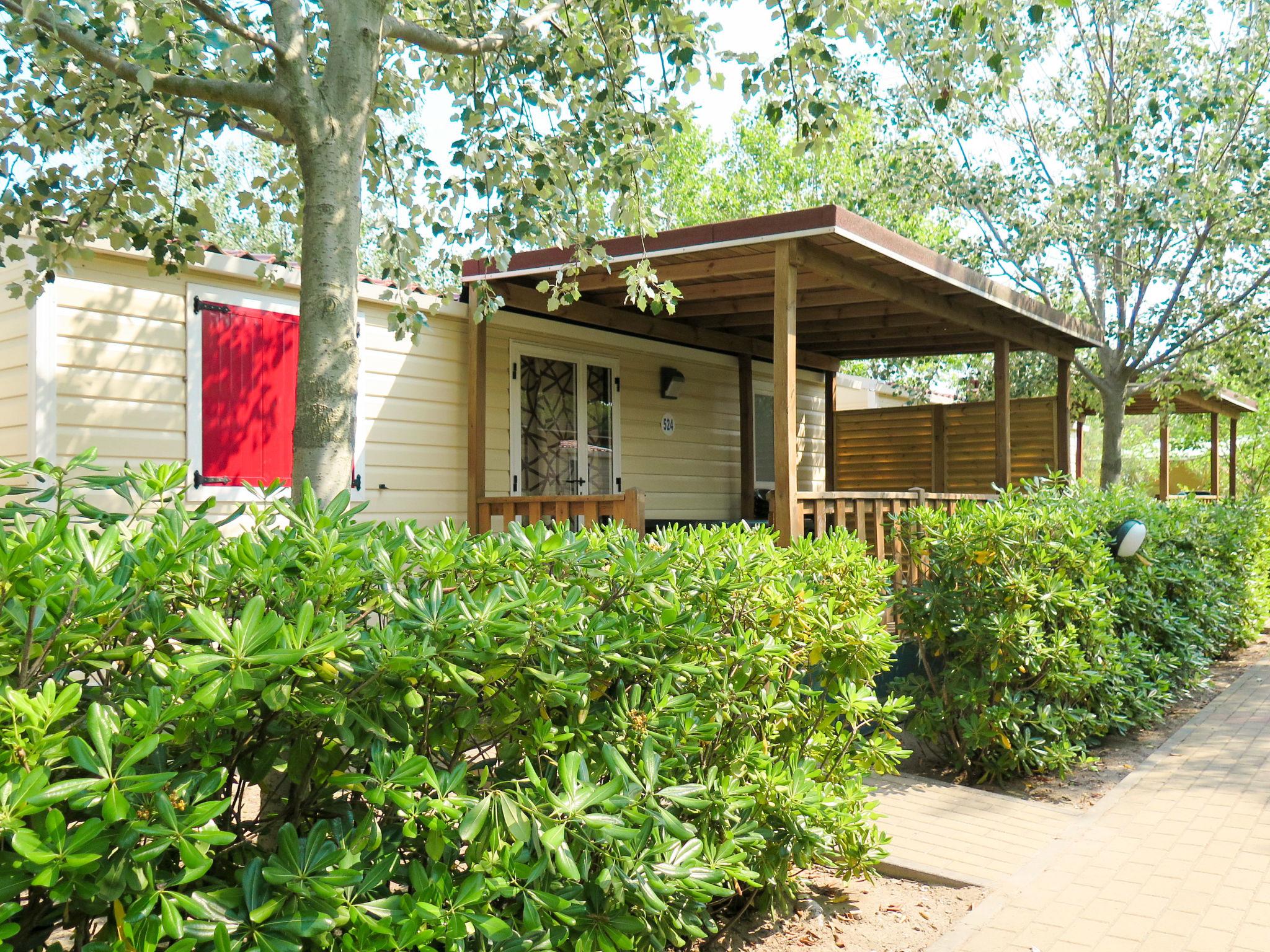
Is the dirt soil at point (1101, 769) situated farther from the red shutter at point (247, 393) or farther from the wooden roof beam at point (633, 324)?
the red shutter at point (247, 393)

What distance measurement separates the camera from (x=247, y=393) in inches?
265

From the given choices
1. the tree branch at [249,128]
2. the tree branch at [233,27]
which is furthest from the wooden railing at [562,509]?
the tree branch at [233,27]

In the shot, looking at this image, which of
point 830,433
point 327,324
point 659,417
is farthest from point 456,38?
point 830,433

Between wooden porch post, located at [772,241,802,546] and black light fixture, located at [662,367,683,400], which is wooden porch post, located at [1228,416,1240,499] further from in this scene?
wooden porch post, located at [772,241,802,546]

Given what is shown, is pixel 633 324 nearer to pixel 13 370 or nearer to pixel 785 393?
pixel 785 393

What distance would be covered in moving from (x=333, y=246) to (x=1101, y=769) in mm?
4833

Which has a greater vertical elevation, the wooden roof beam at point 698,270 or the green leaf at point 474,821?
the wooden roof beam at point 698,270

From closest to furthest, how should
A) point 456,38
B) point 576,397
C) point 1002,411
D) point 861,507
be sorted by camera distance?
point 456,38, point 861,507, point 576,397, point 1002,411

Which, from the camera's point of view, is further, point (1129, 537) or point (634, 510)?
point (634, 510)

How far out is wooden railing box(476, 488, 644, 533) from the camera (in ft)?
22.4

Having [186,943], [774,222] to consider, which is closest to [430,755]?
[186,943]

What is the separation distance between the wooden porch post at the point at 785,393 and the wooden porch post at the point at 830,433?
22.6 ft

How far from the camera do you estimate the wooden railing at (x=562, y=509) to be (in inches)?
269

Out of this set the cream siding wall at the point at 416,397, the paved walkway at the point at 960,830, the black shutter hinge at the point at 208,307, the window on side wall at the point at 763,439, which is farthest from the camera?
the window on side wall at the point at 763,439
